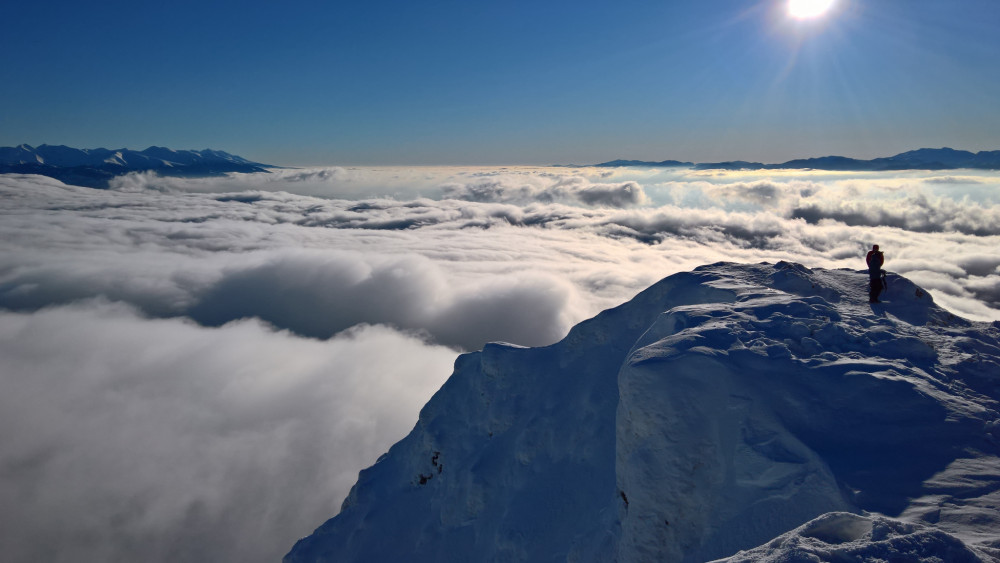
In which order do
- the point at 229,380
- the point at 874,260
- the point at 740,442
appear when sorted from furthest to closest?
1. the point at 229,380
2. the point at 874,260
3. the point at 740,442

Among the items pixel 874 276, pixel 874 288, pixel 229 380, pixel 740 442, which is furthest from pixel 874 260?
pixel 229 380

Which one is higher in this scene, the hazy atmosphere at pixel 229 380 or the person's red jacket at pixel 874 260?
the person's red jacket at pixel 874 260

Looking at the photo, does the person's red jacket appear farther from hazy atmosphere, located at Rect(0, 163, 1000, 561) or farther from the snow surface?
hazy atmosphere, located at Rect(0, 163, 1000, 561)

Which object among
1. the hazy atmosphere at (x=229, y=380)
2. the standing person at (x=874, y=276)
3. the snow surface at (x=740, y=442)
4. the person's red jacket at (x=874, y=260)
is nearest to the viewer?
the snow surface at (x=740, y=442)

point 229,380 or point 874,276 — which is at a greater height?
point 874,276

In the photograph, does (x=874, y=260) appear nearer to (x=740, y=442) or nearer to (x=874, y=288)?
(x=874, y=288)

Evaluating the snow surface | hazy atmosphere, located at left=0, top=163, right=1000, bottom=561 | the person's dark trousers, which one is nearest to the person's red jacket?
the person's dark trousers

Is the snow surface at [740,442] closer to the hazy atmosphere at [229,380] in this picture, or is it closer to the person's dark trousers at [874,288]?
the person's dark trousers at [874,288]

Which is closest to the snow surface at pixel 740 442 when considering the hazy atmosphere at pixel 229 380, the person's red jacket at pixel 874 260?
the person's red jacket at pixel 874 260
